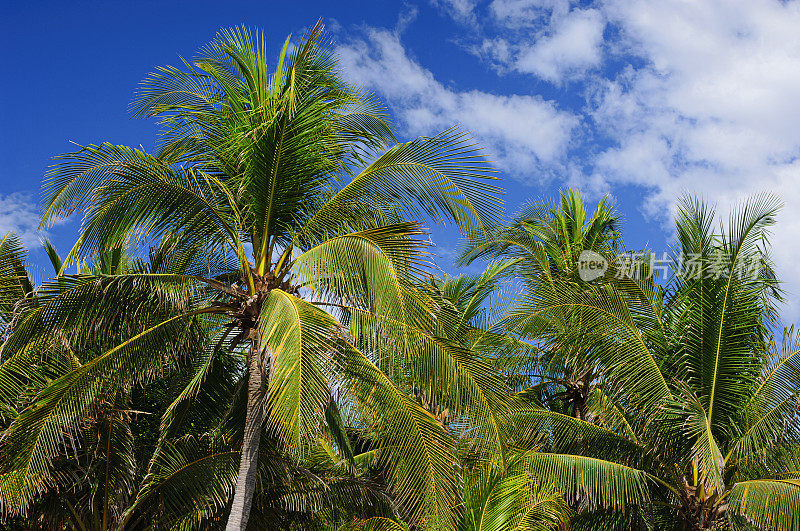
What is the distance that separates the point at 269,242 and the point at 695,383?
702 cm

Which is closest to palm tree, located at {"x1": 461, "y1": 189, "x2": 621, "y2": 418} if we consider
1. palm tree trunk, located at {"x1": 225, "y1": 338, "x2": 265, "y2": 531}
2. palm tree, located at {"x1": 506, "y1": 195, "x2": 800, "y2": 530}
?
palm tree, located at {"x1": 506, "y1": 195, "x2": 800, "y2": 530}

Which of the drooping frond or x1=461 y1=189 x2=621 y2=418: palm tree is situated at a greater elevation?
x1=461 y1=189 x2=621 y2=418: palm tree

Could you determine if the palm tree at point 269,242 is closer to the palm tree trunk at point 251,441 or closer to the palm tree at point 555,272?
the palm tree trunk at point 251,441

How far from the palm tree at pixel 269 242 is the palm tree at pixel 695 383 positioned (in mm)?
3474

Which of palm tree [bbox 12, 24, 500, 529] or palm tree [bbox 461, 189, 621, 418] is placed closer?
palm tree [bbox 12, 24, 500, 529]

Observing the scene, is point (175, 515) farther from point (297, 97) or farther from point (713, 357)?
point (713, 357)

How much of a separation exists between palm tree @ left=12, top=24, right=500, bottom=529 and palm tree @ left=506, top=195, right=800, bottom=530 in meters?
3.47

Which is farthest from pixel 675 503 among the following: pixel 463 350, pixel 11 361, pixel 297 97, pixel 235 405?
pixel 11 361

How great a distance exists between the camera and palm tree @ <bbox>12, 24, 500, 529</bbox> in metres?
7.44

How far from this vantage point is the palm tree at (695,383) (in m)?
10.4

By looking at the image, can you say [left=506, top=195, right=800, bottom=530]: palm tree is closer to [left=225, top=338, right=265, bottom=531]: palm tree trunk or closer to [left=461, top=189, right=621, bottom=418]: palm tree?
[left=461, top=189, right=621, bottom=418]: palm tree

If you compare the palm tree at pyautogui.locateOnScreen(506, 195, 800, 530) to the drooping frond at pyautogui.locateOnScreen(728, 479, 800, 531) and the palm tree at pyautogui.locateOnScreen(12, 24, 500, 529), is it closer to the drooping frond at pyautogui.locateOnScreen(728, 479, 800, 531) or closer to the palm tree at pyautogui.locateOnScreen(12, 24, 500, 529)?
the drooping frond at pyautogui.locateOnScreen(728, 479, 800, 531)

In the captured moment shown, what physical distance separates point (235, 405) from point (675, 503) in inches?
288

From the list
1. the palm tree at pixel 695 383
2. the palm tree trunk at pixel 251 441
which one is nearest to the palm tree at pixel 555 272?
the palm tree at pixel 695 383
